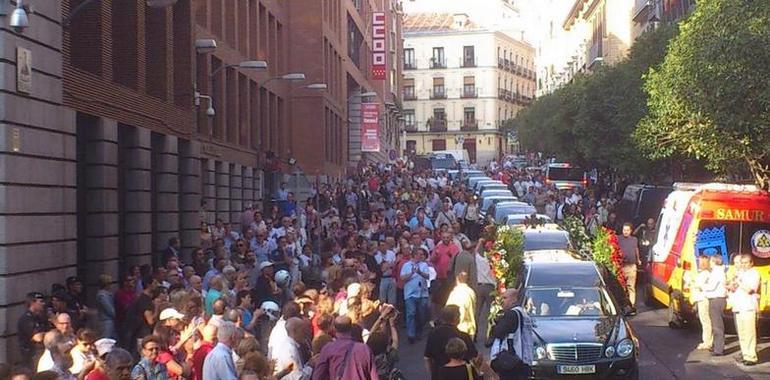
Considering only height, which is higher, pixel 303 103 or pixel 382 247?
pixel 303 103

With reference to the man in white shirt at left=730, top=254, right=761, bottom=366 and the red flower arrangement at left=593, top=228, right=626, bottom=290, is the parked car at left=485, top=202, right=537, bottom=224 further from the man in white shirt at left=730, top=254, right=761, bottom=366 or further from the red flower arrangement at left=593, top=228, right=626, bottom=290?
the man in white shirt at left=730, top=254, right=761, bottom=366

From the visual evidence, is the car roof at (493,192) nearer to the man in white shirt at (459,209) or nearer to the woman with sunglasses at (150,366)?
the man in white shirt at (459,209)

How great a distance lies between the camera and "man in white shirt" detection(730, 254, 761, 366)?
1753 cm

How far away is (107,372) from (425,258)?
11.2 m

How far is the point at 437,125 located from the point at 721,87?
101 m

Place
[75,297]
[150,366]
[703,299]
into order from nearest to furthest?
1. [150,366]
2. [75,297]
3. [703,299]

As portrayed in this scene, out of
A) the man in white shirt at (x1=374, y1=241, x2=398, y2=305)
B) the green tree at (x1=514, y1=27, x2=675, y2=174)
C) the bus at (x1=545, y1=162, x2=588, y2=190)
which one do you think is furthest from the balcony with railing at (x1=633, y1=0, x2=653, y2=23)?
the man in white shirt at (x1=374, y1=241, x2=398, y2=305)

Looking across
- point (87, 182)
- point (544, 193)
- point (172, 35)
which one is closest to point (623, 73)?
point (544, 193)

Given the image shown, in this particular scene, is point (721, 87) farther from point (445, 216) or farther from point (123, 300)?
point (123, 300)

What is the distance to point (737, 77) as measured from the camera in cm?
2423

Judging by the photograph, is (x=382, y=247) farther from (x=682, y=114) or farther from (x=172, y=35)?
(x=682, y=114)

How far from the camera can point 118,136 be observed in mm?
20906

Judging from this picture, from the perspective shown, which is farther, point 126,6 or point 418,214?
point 418,214

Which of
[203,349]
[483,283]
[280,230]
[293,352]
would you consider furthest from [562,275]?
[280,230]
